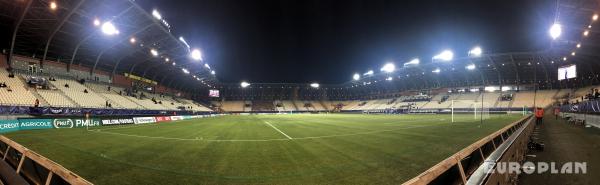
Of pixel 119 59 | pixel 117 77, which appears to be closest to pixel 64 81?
pixel 119 59

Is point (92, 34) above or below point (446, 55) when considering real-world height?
below

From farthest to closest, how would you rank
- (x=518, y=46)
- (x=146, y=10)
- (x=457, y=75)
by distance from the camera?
(x=457, y=75) < (x=518, y=46) < (x=146, y=10)

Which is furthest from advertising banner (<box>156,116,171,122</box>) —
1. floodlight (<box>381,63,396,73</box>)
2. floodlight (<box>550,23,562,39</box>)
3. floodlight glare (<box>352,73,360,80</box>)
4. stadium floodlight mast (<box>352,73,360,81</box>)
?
floodlight glare (<box>352,73,360,80</box>)

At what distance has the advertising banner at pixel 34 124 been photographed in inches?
1035

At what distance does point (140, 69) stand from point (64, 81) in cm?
2037

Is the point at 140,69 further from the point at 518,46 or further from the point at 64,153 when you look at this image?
the point at 518,46

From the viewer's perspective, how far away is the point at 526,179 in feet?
24.2

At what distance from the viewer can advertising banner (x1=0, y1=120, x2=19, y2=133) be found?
24180mm

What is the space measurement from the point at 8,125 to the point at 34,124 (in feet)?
6.86

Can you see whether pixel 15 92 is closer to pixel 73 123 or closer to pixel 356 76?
pixel 73 123

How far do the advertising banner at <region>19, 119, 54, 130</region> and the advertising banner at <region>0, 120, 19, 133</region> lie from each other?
44 cm

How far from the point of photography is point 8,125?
2486cm

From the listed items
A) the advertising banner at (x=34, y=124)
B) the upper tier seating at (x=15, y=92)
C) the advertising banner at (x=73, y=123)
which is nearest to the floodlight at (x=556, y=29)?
the advertising banner at (x=73, y=123)

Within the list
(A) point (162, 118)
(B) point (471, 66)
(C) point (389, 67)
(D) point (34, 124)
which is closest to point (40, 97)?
(D) point (34, 124)
